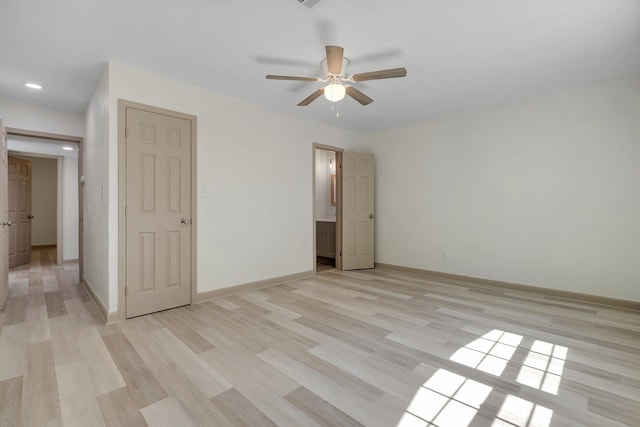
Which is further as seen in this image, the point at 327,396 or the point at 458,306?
the point at 458,306

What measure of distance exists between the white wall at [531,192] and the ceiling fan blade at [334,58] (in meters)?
2.91

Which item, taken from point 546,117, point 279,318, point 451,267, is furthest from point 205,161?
point 546,117

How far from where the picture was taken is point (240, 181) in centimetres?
386

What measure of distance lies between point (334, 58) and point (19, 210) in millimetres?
7269

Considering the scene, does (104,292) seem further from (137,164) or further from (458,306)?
(458,306)

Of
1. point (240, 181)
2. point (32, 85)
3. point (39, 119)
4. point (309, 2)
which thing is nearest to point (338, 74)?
point (309, 2)

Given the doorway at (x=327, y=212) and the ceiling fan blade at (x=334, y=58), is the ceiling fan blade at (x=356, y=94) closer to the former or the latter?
the ceiling fan blade at (x=334, y=58)

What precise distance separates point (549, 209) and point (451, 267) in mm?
1559

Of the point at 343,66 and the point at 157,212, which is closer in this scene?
the point at 343,66

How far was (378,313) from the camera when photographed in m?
3.10

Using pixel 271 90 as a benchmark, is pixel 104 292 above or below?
below

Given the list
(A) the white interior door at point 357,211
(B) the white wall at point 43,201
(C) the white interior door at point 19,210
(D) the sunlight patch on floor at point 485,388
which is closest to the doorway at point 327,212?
(A) the white interior door at point 357,211

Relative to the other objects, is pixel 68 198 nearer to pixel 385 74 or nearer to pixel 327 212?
pixel 327 212

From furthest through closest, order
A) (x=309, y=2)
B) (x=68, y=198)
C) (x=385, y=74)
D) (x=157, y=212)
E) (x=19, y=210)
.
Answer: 1. (x=68, y=198)
2. (x=19, y=210)
3. (x=157, y=212)
4. (x=385, y=74)
5. (x=309, y=2)
